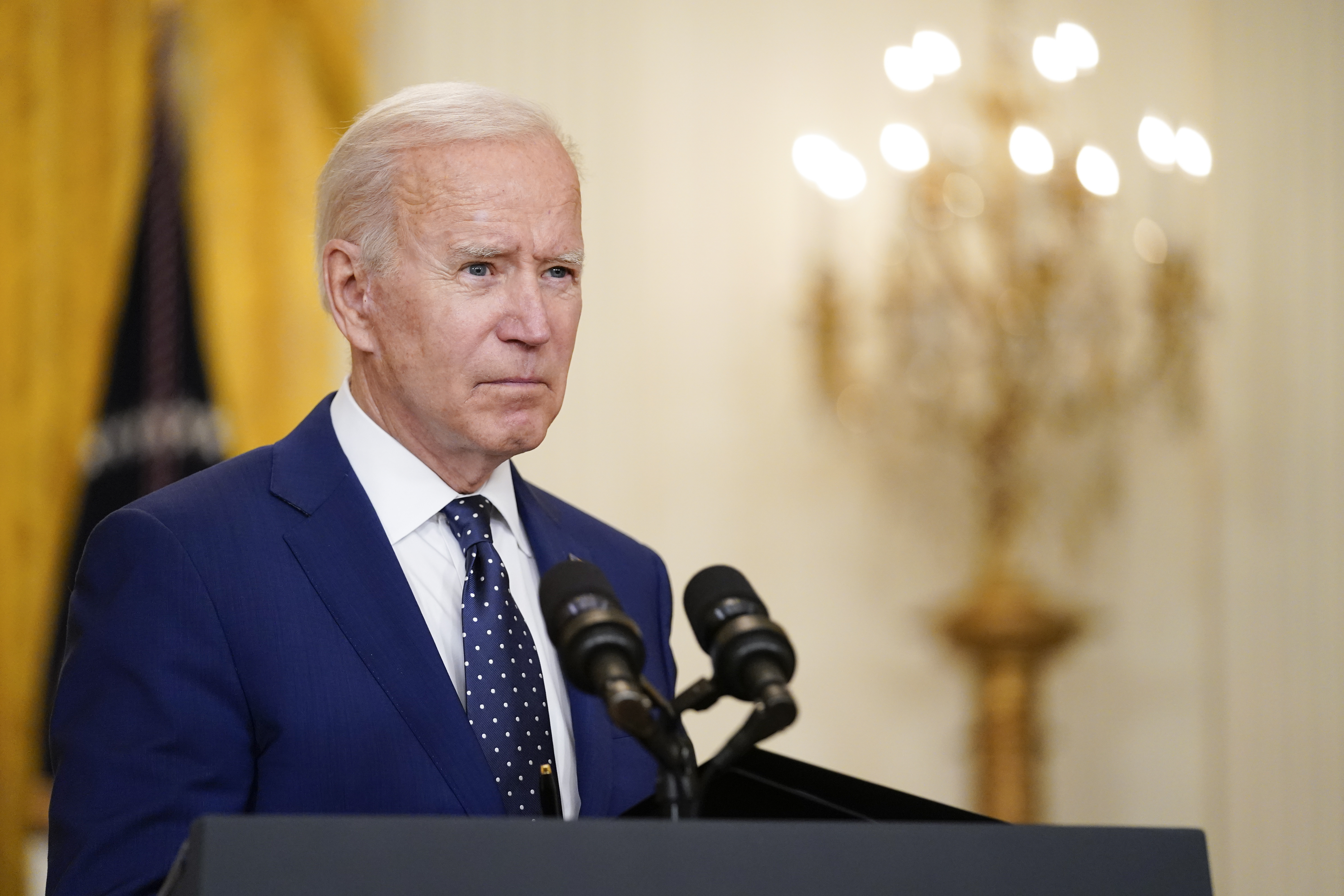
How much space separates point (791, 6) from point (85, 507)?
2903 mm

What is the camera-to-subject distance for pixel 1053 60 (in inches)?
153

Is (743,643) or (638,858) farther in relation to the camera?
(743,643)

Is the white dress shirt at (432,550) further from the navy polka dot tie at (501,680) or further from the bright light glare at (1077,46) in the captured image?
the bright light glare at (1077,46)

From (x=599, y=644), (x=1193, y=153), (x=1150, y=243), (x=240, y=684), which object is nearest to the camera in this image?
(x=599, y=644)

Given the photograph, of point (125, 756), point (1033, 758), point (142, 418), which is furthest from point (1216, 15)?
point (125, 756)

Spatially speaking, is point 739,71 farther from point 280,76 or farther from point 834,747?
point 834,747

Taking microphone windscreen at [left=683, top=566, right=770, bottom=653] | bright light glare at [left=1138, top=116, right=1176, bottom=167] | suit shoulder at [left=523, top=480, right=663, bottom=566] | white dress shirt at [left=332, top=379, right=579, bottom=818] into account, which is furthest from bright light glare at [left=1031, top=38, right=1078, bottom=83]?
microphone windscreen at [left=683, top=566, right=770, bottom=653]

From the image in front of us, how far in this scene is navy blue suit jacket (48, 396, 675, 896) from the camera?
1362mm

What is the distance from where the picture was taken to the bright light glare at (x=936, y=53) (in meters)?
3.91

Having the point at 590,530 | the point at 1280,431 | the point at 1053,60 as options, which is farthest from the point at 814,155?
the point at 590,530

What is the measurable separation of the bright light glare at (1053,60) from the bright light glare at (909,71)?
0.32 m

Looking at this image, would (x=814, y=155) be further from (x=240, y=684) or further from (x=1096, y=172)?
Result: (x=240, y=684)

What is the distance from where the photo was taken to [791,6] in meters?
4.61

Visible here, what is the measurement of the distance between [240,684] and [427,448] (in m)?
0.41
